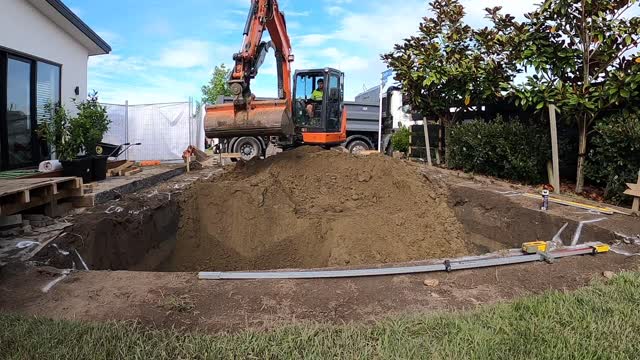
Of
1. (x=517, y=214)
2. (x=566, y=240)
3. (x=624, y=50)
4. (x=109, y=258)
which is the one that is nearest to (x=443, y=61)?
(x=624, y=50)

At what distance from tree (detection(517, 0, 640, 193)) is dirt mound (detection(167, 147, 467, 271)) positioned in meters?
2.45

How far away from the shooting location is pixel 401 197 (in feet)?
25.8

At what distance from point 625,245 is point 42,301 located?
575 centimetres

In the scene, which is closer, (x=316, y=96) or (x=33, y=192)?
(x=33, y=192)

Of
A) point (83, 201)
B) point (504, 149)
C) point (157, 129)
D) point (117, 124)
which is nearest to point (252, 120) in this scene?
point (83, 201)

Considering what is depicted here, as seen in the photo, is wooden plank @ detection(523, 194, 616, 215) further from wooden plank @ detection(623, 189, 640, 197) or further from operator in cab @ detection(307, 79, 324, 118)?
operator in cab @ detection(307, 79, 324, 118)

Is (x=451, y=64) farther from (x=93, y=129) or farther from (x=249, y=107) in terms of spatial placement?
(x=93, y=129)

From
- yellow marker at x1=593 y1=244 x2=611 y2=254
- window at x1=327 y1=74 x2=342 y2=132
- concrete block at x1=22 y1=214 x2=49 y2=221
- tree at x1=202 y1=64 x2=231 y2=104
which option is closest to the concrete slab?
concrete block at x1=22 y1=214 x2=49 y2=221

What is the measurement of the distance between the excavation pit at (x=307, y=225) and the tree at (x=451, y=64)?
3.11 metres

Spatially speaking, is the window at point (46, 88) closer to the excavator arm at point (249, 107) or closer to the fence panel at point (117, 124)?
the excavator arm at point (249, 107)

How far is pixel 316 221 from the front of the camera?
6.89 metres

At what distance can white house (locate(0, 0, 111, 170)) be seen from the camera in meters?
8.39

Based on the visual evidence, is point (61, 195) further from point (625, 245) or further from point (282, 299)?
point (625, 245)

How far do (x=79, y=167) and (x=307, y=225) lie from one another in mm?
4152
